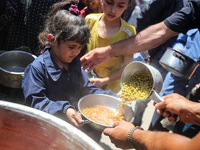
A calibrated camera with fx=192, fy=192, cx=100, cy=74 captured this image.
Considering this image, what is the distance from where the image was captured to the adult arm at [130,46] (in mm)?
2484

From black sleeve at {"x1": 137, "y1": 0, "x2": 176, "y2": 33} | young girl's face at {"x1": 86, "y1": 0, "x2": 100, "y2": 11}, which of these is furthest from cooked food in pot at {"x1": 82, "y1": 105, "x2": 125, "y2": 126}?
black sleeve at {"x1": 137, "y1": 0, "x2": 176, "y2": 33}

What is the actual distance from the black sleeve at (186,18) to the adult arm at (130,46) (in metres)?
0.09

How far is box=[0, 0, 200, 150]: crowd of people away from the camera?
172cm

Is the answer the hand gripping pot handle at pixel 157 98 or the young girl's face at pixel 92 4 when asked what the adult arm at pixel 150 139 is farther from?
the young girl's face at pixel 92 4

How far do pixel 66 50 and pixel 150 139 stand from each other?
1258mm

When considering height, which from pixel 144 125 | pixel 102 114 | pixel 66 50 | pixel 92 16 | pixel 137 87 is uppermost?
pixel 92 16

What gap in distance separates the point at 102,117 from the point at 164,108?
2.06 ft

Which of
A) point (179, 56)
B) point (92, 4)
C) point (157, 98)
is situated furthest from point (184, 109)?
point (92, 4)

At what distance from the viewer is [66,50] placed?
2.01 m

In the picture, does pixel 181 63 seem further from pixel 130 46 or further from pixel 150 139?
pixel 150 139

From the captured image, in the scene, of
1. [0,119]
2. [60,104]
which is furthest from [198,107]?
[0,119]

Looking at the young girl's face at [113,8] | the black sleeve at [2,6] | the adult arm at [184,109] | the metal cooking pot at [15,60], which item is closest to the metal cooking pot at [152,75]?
the adult arm at [184,109]

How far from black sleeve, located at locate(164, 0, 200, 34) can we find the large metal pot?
2097 mm

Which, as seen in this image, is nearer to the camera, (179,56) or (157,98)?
(157,98)
